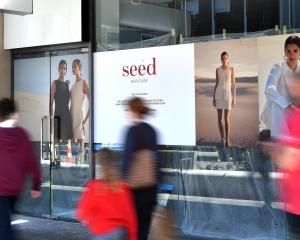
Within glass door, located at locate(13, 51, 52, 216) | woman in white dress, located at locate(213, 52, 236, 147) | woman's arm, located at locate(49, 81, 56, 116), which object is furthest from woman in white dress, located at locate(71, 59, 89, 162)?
woman in white dress, located at locate(213, 52, 236, 147)

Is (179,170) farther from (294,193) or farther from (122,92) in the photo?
(294,193)

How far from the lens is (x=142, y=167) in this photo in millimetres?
5332

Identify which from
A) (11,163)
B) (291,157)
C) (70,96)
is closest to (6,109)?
(11,163)

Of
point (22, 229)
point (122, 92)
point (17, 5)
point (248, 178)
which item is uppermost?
point (17, 5)

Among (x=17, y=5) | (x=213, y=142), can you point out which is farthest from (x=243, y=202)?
(x=17, y=5)

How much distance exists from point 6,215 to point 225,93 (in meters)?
3.34

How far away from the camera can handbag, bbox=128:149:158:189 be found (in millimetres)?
5301

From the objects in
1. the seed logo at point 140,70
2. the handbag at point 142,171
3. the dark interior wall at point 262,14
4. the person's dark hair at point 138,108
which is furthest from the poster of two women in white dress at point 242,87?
the handbag at point 142,171

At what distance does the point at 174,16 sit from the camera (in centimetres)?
826

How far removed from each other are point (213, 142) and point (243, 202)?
0.86 m

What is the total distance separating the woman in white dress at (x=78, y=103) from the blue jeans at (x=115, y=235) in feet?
12.7

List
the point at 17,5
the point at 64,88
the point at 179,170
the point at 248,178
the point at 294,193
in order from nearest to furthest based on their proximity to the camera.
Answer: the point at 294,193 < the point at 248,178 < the point at 179,170 < the point at 17,5 < the point at 64,88

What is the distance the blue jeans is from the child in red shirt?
0.06 ft

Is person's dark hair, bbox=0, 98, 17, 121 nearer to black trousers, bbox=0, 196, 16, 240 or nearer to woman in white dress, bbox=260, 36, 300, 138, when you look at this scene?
black trousers, bbox=0, 196, 16, 240
